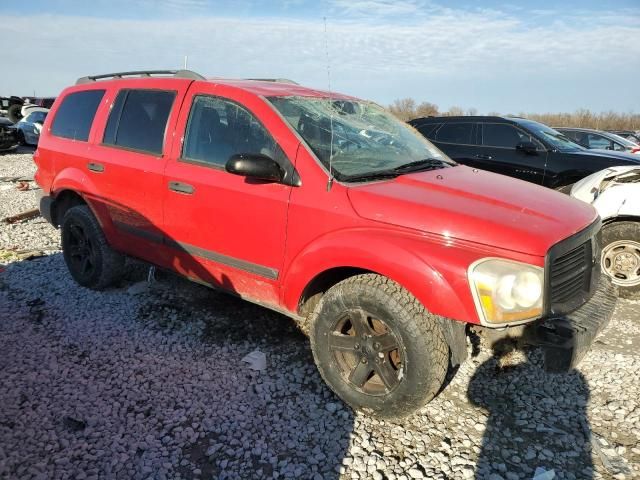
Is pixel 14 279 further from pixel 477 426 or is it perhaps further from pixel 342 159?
pixel 477 426

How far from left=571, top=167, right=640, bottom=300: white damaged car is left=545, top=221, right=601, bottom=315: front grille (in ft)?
5.71

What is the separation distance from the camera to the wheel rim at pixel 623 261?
4.40 metres

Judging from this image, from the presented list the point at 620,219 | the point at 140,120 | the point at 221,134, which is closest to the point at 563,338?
the point at 221,134

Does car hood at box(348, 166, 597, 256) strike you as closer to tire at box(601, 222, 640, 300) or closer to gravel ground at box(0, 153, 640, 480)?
gravel ground at box(0, 153, 640, 480)

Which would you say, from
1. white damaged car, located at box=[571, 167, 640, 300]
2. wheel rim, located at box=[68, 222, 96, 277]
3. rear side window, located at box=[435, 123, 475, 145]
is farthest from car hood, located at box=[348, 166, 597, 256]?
rear side window, located at box=[435, 123, 475, 145]

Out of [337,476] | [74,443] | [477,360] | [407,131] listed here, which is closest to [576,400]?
[477,360]

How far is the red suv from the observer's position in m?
2.37

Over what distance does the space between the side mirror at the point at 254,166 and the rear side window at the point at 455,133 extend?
5571mm

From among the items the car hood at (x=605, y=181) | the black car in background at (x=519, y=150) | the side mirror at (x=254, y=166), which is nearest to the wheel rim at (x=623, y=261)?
the car hood at (x=605, y=181)

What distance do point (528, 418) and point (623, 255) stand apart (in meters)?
2.49

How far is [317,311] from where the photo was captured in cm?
286

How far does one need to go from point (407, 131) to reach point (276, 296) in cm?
180

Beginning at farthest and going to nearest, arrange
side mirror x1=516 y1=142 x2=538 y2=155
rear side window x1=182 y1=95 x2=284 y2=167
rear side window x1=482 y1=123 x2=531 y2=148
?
rear side window x1=482 y1=123 x2=531 y2=148 < side mirror x1=516 y1=142 x2=538 y2=155 < rear side window x1=182 y1=95 x2=284 y2=167

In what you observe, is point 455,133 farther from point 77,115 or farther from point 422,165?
point 77,115
